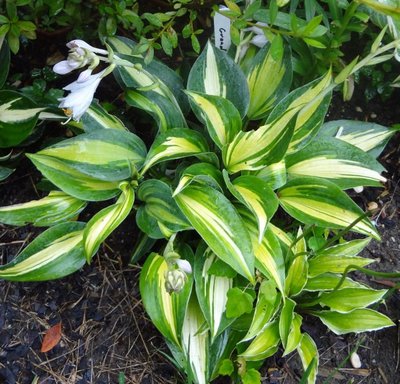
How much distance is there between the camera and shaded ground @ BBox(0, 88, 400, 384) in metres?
1.34

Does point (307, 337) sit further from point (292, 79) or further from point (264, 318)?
point (292, 79)

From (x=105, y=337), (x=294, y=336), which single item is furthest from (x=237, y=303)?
(x=105, y=337)

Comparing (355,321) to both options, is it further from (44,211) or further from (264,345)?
(44,211)

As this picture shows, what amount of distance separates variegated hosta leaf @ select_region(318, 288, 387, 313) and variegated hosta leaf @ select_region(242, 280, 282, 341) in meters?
Result: 0.14

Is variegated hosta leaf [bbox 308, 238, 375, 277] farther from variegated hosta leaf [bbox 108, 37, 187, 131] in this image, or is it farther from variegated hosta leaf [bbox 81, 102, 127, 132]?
variegated hosta leaf [bbox 81, 102, 127, 132]

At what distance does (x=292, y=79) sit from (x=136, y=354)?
804 millimetres

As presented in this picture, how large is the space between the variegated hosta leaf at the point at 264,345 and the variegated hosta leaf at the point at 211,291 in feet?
0.28

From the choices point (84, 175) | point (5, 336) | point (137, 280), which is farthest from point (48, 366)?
point (84, 175)

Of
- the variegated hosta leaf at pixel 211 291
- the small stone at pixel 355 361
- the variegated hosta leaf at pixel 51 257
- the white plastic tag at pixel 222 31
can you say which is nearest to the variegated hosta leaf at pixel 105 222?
the variegated hosta leaf at pixel 51 257

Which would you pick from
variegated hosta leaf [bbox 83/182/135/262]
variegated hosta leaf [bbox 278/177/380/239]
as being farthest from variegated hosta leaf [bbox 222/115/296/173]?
variegated hosta leaf [bbox 83/182/135/262]

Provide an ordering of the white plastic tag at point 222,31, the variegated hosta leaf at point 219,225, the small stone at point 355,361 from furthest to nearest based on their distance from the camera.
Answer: the small stone at point 355,361 < the white plastic tag at point 222,31 < the variegated hosta leaf at point 219,225

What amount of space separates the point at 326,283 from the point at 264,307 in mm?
181

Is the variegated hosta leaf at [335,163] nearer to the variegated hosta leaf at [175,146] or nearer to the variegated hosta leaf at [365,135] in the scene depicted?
the variegated hosta leaf at [365,135]

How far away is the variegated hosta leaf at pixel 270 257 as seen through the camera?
1.23 m
